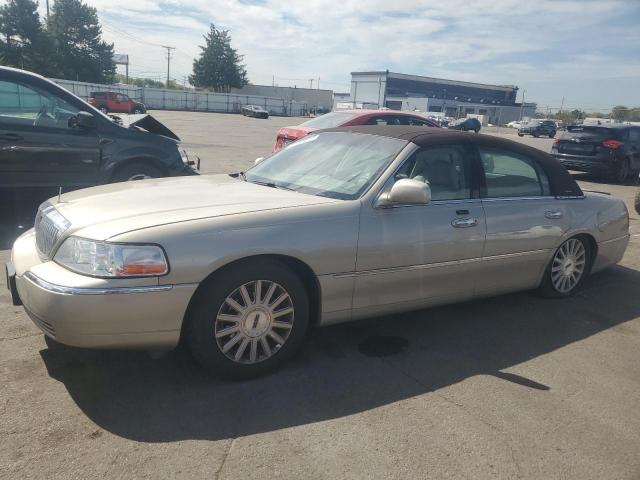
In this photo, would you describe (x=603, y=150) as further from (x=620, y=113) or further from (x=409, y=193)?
(x=620, y=113)

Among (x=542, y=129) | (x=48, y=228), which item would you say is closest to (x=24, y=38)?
(x=542, y=129)

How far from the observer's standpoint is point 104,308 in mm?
2611

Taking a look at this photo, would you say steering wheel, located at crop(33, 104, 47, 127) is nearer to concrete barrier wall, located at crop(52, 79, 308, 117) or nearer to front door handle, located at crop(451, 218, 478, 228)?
front door handle, located at crop(451, 218, 478, 228)

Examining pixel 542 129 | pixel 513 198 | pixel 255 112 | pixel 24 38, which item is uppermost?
pixel 24 38

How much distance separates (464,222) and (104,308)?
249cm

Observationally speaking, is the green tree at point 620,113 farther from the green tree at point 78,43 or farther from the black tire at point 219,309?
the black tire at point 219,309

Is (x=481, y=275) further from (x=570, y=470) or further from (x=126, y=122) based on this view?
(x=126, y=122)

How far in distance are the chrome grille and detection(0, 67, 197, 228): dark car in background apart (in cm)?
260

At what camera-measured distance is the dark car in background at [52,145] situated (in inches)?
225

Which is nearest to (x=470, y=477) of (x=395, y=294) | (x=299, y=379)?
(x=299, y=379)

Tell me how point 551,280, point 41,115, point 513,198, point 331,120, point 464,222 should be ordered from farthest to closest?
point 331,120, point 41,115, point 551,280, point 513,198, point 464,222

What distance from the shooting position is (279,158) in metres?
4.32

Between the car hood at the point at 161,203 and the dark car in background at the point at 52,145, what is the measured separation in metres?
2.58

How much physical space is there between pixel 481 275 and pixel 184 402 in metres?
2.38
